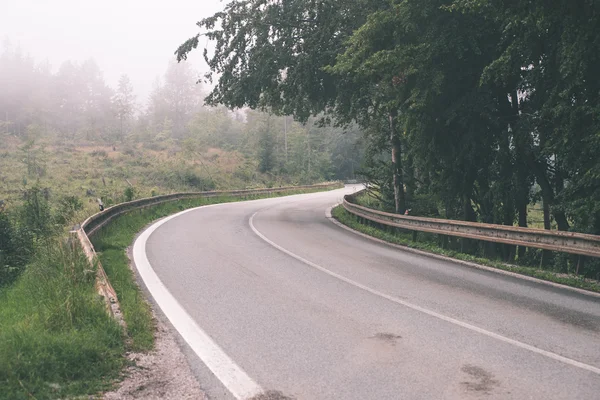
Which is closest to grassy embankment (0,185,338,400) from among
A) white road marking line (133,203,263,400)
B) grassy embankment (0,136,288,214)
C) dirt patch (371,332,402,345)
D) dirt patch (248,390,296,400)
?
white road marking line (133,203,263,400)

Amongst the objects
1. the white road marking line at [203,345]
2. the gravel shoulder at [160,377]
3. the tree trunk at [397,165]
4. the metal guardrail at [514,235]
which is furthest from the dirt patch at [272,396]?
the tree trunk at [397,165]

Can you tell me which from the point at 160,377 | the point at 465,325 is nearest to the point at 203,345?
the point at 160,377

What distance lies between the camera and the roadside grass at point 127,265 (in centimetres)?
557

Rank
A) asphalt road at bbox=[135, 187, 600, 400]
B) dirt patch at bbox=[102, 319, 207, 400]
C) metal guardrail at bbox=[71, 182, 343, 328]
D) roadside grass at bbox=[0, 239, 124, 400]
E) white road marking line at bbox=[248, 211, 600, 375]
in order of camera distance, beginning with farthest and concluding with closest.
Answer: metal guardrail at bbox=[71, 182, 343, 328]
white road marking line at bbox=[248, 211, 600, 375]
asphalt road at bbox=[135, 187, 600, 400]
dirt patch at bbox=[102, 319, 207, 400]
roadside grass at bbox=[0, 239, 124, 400]

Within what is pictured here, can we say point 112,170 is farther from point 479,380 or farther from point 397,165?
point 479,380

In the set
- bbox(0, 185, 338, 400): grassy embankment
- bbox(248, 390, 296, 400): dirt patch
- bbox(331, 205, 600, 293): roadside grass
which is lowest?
bbox(331, 205, 600, 293): roadside grass

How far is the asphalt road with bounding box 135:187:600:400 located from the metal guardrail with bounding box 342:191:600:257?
1.01 metres

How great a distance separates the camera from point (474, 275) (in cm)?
936

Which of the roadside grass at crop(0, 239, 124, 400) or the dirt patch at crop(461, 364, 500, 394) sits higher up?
the roadside grass at crop(0, 239, 124, 400)

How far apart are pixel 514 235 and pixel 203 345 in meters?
7.38

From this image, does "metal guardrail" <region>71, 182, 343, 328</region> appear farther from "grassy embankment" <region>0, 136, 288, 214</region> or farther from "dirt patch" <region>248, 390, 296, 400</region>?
"grassy embankment" <region>0, 136, 288, 214</region>

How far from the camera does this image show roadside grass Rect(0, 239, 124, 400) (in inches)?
157

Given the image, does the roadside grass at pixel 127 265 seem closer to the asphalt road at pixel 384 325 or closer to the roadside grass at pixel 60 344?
the roadside grass at pixel 60 344

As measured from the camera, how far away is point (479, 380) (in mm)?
4398
